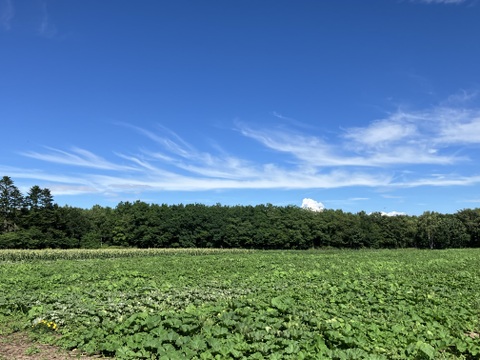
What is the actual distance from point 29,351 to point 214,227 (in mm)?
87360

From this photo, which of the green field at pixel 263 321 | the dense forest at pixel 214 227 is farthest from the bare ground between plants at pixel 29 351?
the dense forest at pixel 214 227

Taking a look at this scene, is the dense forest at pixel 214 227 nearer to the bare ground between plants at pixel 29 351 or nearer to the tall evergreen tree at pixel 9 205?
the tall evergreen tree at pixel 9 205

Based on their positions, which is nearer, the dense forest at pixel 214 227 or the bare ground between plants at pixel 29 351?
the bare ground between plants at pixel 29 351

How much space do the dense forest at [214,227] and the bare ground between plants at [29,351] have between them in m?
76.7

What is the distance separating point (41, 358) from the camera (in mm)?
7215

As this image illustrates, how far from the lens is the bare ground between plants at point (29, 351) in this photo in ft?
23.7

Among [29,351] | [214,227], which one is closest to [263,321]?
[29,351]

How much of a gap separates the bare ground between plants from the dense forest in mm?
76701

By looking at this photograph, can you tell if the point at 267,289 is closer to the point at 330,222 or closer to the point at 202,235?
the point at 202,235

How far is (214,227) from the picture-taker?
9444 cm

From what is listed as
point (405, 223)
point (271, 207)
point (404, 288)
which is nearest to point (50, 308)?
point (404, 288)

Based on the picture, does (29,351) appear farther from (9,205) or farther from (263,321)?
(9,205)

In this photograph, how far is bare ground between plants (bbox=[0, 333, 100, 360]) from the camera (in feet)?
23.7

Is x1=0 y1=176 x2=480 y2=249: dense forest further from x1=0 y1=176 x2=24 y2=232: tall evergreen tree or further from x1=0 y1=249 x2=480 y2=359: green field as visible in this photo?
x1=0 y1=249 x2=480 y2=359: green field
